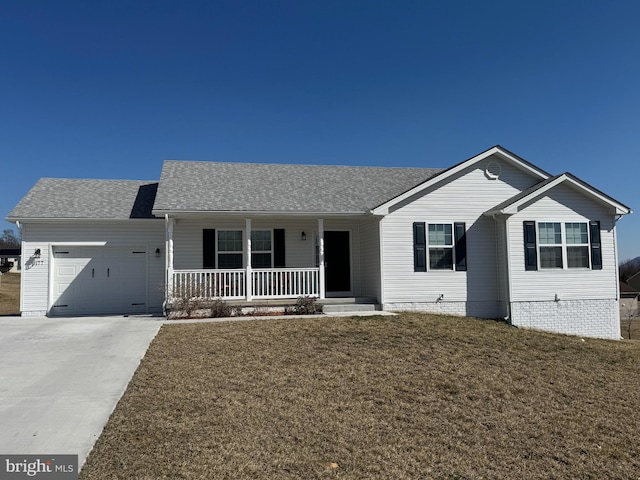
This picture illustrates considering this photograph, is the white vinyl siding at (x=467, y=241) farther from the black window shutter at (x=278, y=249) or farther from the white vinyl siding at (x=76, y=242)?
the white vinyl siding at (x=76, y=242)

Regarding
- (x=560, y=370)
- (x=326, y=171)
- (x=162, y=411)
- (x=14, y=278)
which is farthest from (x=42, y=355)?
(x=14, y=278)

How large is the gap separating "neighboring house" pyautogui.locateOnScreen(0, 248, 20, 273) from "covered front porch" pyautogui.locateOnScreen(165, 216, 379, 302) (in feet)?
158

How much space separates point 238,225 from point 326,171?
4.56 m

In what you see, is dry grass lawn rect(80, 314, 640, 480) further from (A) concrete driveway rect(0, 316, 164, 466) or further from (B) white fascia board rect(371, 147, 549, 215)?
(B) white fascia board rect(371, 147, 549, 215)

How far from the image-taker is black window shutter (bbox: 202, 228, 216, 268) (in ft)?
47.6

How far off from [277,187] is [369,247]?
3.72 metres

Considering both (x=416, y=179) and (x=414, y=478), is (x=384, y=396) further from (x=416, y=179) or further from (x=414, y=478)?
(x=416, y=179)

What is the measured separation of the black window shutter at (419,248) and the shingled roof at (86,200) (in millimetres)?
8328

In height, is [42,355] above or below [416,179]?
below

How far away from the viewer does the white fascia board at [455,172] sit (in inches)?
530

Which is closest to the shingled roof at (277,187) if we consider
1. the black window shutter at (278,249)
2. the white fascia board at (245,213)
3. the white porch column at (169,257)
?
the white fascia board at (245,213)

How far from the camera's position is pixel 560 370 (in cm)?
807

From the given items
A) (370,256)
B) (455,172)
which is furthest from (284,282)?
(455,172)

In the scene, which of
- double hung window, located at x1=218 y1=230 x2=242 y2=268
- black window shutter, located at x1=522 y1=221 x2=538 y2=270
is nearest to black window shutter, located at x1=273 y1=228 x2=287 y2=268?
double hung window, located at x1=218 y1=230 x2=242 y2=268
